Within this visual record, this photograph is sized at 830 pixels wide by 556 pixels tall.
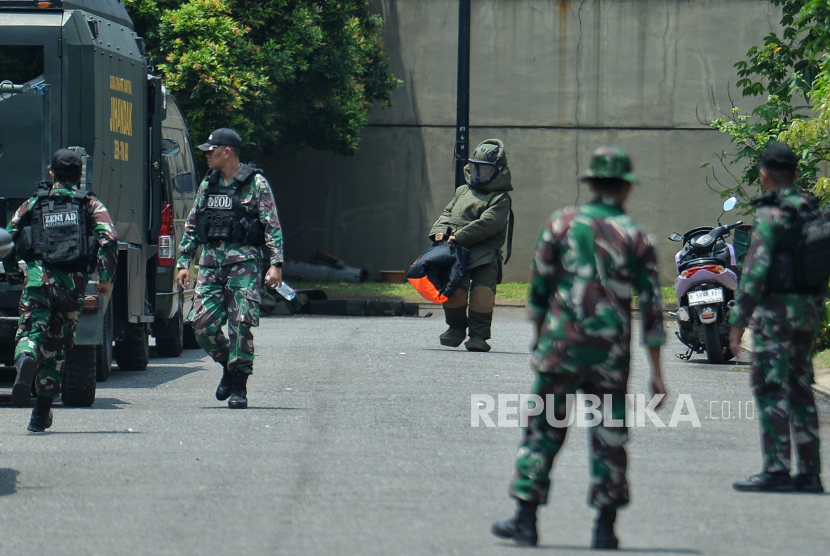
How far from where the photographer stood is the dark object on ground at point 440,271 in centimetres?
1239

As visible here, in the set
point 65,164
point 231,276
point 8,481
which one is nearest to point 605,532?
point 8,481

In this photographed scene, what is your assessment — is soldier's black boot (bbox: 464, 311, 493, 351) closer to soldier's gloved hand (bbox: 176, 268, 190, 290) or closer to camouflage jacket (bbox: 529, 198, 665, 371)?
soldier's gloved hand (bbox: 176, 268, 190, 290)

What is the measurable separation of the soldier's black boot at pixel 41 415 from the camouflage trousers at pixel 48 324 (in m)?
0.04

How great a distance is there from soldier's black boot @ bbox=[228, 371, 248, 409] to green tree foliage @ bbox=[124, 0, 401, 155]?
1029 centimetres

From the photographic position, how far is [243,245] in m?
8.62

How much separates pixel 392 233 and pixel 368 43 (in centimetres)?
378

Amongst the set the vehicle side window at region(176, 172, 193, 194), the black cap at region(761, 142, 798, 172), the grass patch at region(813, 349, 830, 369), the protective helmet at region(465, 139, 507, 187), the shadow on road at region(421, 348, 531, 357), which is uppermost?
the protective helmet at region(465, 139, 507, 187)

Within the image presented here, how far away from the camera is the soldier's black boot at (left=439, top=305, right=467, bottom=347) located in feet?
41.0

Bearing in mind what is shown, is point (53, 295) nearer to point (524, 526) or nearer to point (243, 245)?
point (243, 245)

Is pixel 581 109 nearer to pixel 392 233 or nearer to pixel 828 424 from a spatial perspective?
pixel 392 233

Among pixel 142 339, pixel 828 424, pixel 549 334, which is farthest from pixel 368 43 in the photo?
pixel 549 334

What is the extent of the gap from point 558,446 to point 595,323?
1.58ft

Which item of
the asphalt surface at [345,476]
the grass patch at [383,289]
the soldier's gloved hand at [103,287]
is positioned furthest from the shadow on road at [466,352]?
the grass patch at [383,289]

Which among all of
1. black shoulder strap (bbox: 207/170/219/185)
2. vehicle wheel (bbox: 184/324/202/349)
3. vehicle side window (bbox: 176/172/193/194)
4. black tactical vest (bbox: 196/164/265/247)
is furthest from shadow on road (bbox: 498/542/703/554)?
vehicle wheel (bbox: 184/324/202/349)
